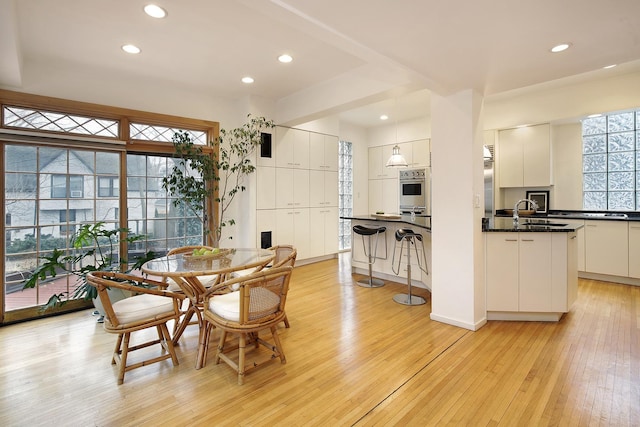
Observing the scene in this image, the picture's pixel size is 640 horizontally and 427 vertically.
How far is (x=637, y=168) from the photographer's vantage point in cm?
480

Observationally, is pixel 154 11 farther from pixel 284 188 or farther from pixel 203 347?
pixel 284 188

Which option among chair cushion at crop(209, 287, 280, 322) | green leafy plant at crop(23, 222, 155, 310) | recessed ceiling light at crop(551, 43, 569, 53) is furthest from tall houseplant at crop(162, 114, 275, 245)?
recessed ceiling light at crop(551, 43, 569, 53)

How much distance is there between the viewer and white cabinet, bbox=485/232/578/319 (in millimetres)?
3094

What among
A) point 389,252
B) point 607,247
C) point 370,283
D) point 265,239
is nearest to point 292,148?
point 265,239

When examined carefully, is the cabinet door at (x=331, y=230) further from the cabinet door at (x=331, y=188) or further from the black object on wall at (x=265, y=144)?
the black object on wall at (x=265, y=144)

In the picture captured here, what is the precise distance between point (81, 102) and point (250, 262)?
2917mm

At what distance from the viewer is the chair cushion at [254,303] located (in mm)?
2205

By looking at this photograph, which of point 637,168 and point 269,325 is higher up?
point 637,168

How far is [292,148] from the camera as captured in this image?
5.56m

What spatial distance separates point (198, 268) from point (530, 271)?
3088mm

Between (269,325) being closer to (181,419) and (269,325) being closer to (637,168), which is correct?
(181,419)

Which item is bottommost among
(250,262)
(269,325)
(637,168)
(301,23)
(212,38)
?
(269,325)

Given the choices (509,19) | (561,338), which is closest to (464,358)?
(561,338)

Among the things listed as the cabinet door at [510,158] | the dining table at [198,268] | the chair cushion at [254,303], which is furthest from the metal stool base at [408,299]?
the cabinet door at [510,158]
